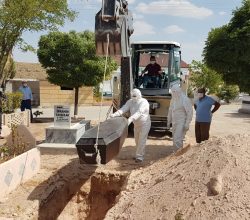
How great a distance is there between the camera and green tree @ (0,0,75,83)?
15.1 metres

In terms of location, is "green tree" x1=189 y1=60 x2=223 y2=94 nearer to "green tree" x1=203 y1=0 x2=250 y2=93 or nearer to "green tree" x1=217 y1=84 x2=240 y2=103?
"green tree" x1=217 y1=84 x2=240 y2=103

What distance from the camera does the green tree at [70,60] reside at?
793 inches

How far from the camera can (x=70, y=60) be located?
20141 mm

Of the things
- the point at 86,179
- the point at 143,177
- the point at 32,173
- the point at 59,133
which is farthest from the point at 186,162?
the point at 59,133

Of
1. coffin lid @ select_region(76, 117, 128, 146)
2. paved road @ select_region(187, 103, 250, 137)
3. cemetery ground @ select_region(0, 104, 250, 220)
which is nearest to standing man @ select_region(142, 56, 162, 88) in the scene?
paved road @ select_region(187, 103, 250, 137)

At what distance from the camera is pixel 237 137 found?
343 inches

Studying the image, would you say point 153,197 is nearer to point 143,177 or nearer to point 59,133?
point 143,177

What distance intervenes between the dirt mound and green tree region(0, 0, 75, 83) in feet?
28.6

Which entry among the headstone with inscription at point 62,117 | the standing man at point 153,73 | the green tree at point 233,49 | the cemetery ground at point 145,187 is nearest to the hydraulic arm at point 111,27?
the cemetery ground at point 145,187

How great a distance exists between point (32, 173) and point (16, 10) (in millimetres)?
7711

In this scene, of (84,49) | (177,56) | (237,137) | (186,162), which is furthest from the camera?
(84,49)

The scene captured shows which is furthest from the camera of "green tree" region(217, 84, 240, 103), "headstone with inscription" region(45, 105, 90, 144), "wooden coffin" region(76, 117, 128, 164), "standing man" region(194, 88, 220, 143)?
"green tree" region(217, 84, 240, 103)

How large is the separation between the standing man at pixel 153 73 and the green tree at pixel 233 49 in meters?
A: 1.59

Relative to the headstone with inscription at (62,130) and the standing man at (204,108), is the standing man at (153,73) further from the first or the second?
the standing man at (204,108)
